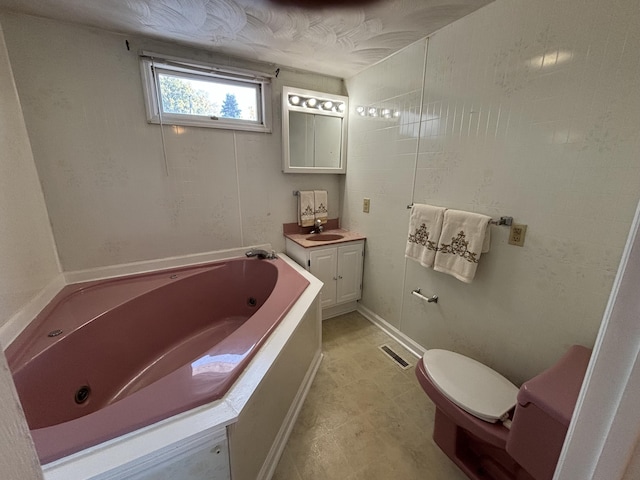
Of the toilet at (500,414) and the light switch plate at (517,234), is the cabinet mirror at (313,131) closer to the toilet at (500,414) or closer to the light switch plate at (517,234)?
the light switch plate at (517,234)

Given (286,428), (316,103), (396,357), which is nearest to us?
(286,428)

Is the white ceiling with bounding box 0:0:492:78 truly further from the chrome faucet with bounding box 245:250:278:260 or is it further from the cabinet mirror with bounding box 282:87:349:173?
the chrome faucet with bounding box 245:250:278:260

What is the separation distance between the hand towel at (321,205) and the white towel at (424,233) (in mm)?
984

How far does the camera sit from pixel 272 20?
1.46 metres

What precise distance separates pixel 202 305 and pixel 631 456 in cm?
216

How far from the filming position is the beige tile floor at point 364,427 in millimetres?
1234

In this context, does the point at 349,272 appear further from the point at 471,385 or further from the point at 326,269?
the point at 471,385

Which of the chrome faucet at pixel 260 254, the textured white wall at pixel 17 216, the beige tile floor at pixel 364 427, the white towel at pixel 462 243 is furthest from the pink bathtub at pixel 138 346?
the white towel at pixel 462 243

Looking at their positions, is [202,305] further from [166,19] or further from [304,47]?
[304,47]

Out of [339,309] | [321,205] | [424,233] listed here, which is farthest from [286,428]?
[321,205]

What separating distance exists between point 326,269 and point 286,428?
1.20 metres

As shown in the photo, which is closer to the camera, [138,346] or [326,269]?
[138,346]

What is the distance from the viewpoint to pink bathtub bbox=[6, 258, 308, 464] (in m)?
0.87

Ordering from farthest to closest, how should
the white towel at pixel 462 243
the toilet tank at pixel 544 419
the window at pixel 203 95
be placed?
the window at pixel 203 95 → the white towel at pixel 462 243 → the toilet tank at pixel 544 419
